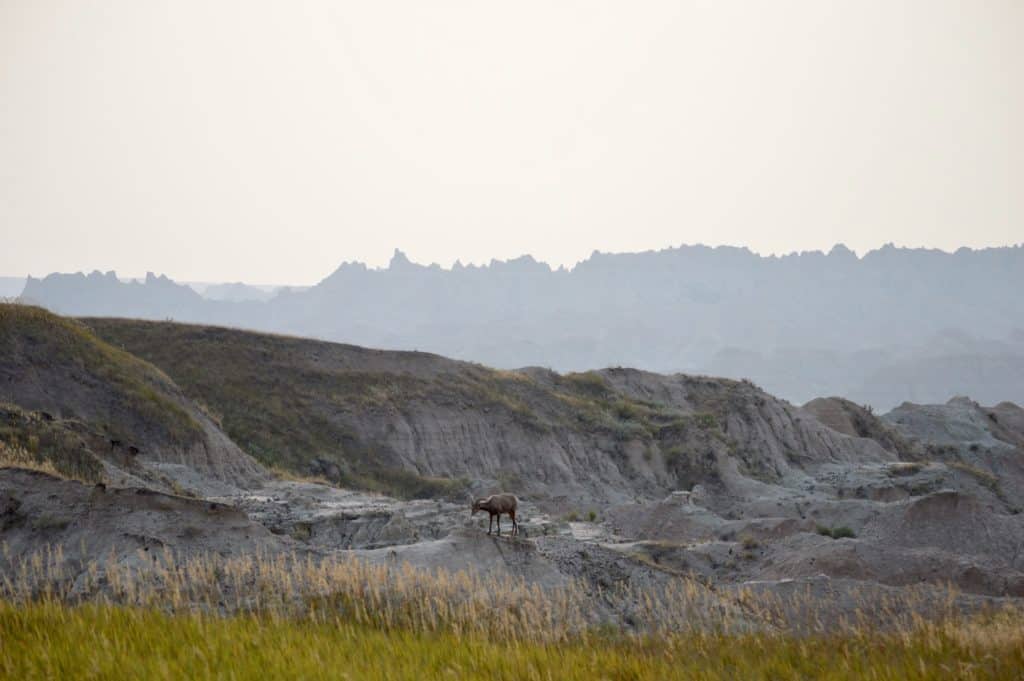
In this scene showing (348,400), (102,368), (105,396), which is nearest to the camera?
(105,396)

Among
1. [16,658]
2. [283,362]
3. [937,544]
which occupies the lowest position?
[937,544]

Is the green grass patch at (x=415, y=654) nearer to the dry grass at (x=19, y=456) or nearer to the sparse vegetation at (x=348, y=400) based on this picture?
the dry grass at (x=19, y=456)

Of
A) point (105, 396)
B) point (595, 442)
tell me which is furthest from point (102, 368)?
point (595, 442)

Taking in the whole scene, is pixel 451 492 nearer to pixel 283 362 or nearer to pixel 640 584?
pixel 283 362

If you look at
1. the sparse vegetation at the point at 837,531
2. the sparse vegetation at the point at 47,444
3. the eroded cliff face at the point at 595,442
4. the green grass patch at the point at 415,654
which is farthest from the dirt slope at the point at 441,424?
the green grass patch at the point at 415,654

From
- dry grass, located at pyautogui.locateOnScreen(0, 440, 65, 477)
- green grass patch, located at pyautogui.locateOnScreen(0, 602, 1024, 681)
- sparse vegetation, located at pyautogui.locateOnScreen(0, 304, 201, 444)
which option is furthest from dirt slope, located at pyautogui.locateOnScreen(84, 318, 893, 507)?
green grass patch, located at pyautogui.locateOnScreen(0, 602, 1024, 681)

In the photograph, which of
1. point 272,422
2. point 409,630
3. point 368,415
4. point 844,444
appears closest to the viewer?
point 409,630

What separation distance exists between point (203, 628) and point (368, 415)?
3898 centimetres

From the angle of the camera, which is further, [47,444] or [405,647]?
[47,444]

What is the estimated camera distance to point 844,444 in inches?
2443

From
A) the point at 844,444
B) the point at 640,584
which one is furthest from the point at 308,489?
the point at 844,444

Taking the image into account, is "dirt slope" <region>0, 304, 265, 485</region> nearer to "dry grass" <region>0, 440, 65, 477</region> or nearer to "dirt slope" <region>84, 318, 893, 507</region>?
"dirt slope" <region>84, 318, 893, 507</region>

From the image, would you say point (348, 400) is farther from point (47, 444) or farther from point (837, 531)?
point (837, 531)

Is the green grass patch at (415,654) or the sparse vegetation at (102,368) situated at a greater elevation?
→ the sparse vegetation at (102,368)
